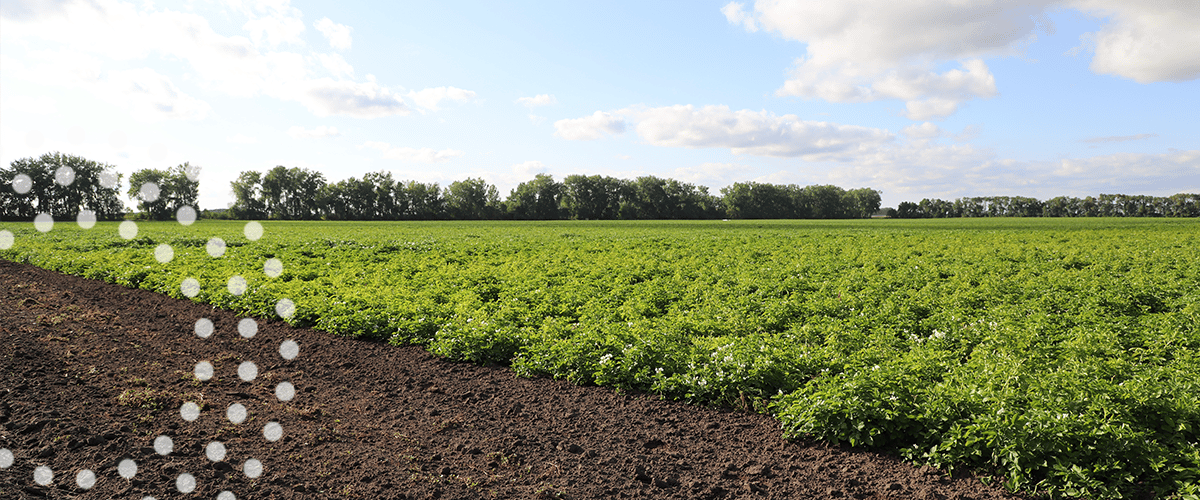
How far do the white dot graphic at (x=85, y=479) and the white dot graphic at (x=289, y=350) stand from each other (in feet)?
14.0

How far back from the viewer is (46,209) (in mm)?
105938

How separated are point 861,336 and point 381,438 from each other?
25.3 ft

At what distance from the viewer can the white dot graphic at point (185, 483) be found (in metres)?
5.51

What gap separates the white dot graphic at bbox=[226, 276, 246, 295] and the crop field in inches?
8.1

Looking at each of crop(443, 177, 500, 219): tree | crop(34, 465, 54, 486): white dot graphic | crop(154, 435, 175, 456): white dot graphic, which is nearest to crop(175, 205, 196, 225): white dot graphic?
crop(443, 177, 500, 219): tree

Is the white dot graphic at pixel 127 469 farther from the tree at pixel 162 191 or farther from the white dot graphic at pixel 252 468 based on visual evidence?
the tree at pixel 162 191

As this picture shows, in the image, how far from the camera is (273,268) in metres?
19.7

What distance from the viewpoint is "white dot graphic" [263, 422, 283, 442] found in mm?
6738

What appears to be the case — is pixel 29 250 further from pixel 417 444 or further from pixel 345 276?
pixel 417 444

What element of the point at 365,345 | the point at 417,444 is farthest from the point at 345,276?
the point at 417,444
